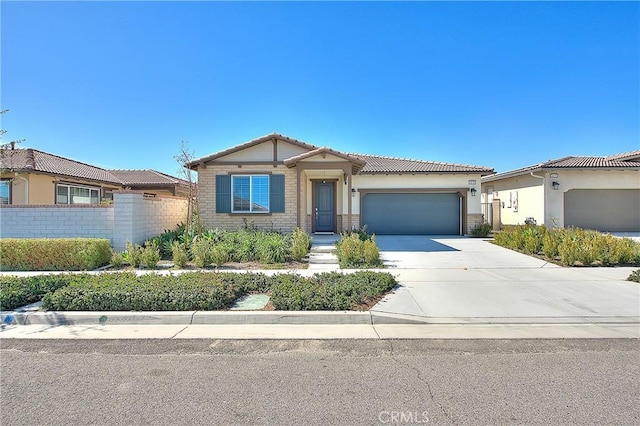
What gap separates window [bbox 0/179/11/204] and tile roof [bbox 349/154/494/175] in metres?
16.4

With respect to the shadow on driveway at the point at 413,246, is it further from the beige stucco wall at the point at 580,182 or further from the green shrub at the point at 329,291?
the beige stucco wall at the point at 580,182

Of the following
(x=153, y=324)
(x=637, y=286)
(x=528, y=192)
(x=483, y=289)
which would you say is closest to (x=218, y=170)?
(x=153, y=324)

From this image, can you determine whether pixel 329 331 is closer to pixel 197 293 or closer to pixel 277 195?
pixel 197 293

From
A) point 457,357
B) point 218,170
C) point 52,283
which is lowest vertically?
point 457,357

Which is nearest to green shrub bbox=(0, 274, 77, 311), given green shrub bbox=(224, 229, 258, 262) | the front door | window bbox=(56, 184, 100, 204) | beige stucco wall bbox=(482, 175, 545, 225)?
green shrub bbox=(224, 229, 258, 262)

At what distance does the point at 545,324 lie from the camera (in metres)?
5.55

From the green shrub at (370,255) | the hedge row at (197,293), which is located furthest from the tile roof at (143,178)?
the hedge row at (197,293)

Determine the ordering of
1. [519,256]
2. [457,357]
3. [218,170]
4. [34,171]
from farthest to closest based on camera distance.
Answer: [34,171], [218,170], [519,256], [457,357]

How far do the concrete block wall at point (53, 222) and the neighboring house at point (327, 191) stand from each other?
4.33 meters

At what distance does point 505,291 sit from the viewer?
7.41 meters

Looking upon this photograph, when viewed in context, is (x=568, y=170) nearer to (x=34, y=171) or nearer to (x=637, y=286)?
(x=637, y=286)

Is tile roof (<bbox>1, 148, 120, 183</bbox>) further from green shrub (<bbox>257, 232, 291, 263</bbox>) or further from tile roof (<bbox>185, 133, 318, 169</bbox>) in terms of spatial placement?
green shrub (<bbox>257, 232, 291, 263</bbox>)

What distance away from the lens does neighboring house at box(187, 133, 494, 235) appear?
1478 cm

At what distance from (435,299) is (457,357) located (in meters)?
2.52
